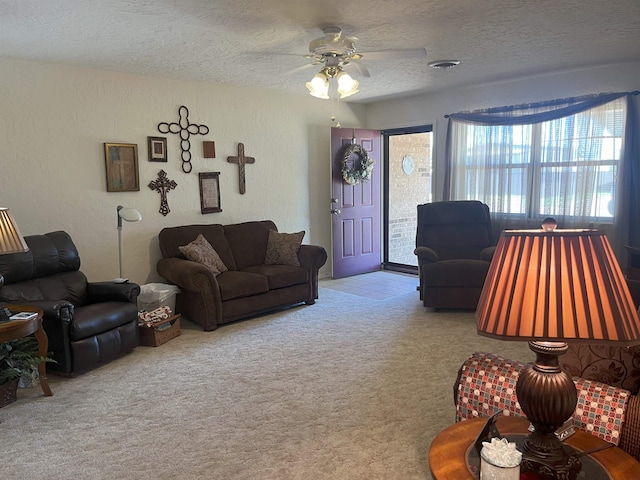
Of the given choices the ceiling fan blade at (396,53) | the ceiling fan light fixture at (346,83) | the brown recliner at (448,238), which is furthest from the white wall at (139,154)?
the ceiling fan blade at (396,53)

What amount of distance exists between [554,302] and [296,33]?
2.88m

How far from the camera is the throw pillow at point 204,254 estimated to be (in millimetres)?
4746

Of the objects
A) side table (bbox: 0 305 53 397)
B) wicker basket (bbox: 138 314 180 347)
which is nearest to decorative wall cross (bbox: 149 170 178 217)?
wicker basket (bbox: 138 314 180 347)

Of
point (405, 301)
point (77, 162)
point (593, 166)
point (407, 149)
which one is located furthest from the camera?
point (407, 149)

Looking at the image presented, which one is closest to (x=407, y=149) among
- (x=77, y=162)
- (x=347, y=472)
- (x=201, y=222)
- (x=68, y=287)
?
(x=201, y=222)

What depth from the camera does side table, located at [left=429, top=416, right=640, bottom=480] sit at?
139 centimetres

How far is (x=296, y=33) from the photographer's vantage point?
342cm

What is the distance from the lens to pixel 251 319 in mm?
4820

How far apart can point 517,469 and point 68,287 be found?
371 centimetres

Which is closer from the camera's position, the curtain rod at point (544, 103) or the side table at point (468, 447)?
the side table at point (468, 447)

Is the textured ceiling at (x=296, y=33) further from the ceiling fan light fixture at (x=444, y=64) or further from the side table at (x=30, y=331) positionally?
the side table at (x=30, y=331)

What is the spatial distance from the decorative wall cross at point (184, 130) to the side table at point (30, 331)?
2436 millimetres

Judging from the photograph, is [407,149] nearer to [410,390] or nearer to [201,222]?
[201,222]

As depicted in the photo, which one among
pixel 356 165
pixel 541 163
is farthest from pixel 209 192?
pixel 541 163
